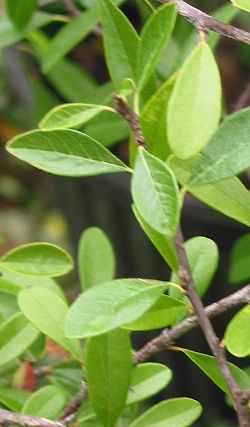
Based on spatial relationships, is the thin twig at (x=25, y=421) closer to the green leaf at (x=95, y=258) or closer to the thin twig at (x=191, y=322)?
the thin twig at (x=191, y=322)

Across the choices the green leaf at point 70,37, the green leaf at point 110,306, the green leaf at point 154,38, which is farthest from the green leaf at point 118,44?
the green leaf at point 70,37

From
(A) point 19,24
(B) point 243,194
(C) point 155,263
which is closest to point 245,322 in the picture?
(B) point 243,194

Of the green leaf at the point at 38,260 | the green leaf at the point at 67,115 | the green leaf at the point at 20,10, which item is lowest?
the green leaf at the point at 38,260

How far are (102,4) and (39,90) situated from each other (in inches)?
32.8

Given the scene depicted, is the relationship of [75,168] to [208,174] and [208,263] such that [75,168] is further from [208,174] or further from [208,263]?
[208,263]

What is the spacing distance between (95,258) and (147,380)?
17 centimetres

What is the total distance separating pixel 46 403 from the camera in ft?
2.25

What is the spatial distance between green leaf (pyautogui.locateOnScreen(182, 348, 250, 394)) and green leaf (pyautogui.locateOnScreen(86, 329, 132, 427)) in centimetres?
5

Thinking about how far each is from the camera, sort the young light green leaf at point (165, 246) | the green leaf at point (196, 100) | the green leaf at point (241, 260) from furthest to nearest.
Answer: the green leaf at point (241, 260) < the young light green leaf at point (165, 246) < the green leaf at point (196, 100)

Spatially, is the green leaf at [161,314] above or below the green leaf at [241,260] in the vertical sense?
above

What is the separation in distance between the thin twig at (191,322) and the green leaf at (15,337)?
0.33ft

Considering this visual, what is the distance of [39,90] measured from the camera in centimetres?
142

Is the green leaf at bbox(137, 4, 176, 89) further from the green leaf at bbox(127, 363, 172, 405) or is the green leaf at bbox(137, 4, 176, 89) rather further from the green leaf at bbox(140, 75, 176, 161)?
the green leaf at bbox(127, 363, 172, 405)

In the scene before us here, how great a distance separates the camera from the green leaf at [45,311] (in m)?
0.66
